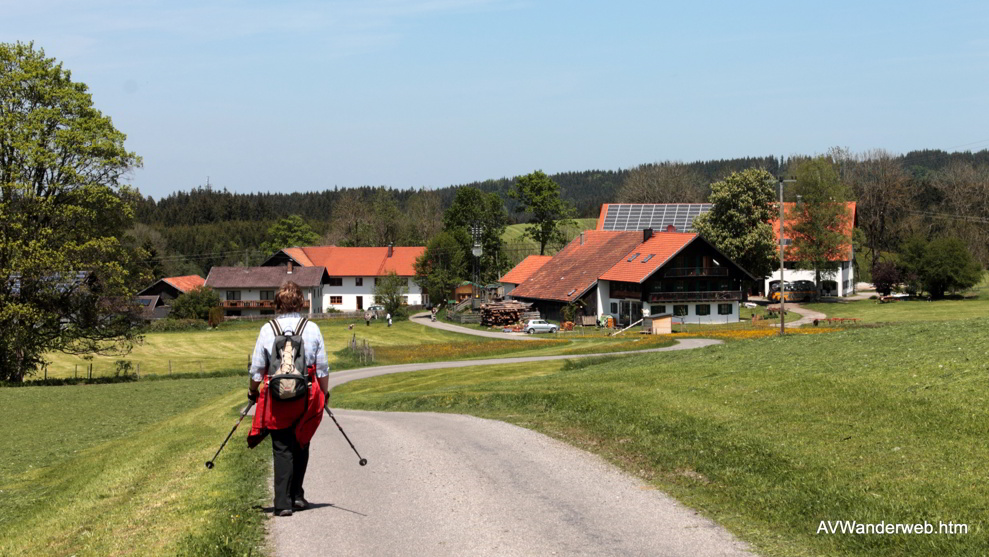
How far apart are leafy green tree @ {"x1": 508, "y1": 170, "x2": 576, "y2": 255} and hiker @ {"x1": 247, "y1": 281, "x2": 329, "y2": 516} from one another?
109 meters

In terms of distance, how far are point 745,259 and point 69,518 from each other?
84.5 m

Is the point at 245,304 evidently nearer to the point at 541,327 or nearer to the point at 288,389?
the point at 541,327

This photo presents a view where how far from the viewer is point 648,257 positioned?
77.5m

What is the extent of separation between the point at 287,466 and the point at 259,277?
102761 millimetres

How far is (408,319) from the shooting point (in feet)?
329

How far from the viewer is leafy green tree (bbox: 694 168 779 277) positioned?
89.2 meters

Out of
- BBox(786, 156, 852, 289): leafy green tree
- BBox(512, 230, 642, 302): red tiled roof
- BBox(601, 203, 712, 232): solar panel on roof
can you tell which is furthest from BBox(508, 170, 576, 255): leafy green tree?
BBox(786, 156, 852, 289): leafy green tree

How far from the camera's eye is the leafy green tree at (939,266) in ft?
278

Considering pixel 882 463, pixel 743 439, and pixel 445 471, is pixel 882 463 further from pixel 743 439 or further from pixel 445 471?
pixel 445 471

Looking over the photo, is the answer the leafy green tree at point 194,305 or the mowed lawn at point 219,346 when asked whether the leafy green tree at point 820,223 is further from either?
the leafy green tree at point 194,305

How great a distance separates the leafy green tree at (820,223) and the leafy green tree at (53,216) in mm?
70985

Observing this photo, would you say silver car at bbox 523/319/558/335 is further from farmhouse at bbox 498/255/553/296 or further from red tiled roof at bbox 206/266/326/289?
red tiled roof at bbox 206/266/326/289

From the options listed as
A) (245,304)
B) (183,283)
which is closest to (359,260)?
(245,304)

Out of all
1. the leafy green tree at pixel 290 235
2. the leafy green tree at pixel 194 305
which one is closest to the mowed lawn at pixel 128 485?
the leafy green tree at pixel 194 305
